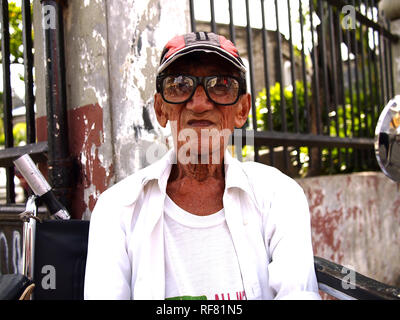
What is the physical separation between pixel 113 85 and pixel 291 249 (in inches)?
47.8

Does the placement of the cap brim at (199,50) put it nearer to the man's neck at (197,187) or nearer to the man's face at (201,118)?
the man's face at (201,118)

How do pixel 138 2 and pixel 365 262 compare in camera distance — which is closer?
pixel 138 2

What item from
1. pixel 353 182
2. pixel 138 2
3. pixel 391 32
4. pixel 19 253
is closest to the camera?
pixel 138 2

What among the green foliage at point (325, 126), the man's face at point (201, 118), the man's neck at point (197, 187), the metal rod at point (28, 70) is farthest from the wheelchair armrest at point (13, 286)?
the green foliage at point (325, 126)

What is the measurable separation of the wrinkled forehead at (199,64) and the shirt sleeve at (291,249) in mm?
526

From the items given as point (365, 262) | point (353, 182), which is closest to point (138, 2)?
point (353, 182)

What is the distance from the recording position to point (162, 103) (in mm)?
1685

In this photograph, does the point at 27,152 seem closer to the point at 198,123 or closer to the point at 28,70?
the point at 28,70

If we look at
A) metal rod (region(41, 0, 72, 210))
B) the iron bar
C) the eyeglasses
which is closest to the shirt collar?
the eyeglasses

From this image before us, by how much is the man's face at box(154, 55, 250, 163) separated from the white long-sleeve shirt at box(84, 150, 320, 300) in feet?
0.42

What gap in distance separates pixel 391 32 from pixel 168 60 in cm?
471

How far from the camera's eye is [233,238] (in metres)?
1.43

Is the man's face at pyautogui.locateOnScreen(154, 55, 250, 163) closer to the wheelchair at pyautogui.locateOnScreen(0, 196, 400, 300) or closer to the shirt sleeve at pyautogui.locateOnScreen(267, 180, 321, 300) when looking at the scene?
the shirt sleeve at pyautogui.locateOnScreen(267, 180, 321, 300)
